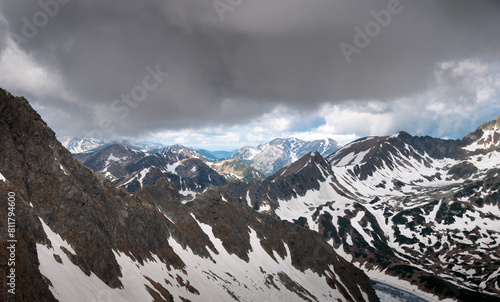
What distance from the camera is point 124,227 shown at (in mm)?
71375

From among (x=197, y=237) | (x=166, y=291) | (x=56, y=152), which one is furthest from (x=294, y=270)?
(x=56, y=152)

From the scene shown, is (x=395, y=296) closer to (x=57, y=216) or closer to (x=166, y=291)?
(x=166, y=291)

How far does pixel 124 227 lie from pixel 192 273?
2513cm

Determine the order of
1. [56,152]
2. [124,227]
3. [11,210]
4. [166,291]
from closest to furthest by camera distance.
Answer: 1. [11,210]
2. [166,291]
3. [56,152]
4. [124,227]

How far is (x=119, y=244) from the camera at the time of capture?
215ft

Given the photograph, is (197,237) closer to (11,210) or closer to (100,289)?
(100,289)

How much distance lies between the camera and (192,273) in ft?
267

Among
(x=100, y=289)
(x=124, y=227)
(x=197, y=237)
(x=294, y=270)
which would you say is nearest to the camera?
(x=100, y=289)

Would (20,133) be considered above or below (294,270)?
above

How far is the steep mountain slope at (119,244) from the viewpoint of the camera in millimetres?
39188

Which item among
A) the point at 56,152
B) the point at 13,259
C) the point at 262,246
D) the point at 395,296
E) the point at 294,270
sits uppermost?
the point at 56,152

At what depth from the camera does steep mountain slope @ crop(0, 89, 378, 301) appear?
3919 centimetres

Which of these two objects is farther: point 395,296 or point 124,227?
point 395,296

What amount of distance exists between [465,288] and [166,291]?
205355 mm
